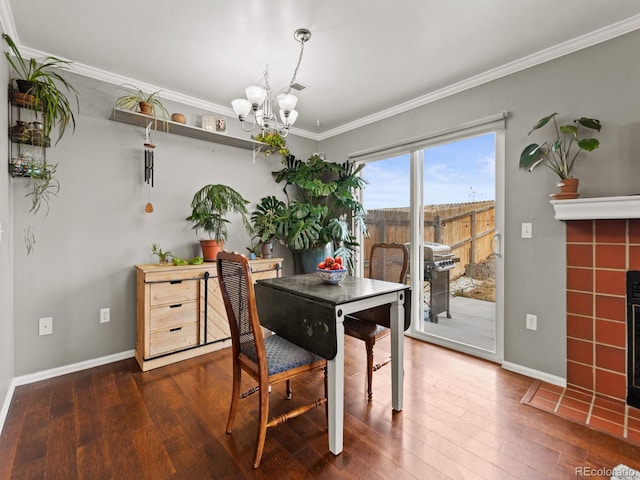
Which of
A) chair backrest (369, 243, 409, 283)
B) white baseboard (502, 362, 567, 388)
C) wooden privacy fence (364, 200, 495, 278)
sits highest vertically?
wooden privacy fence (364, 200, 495, 278)

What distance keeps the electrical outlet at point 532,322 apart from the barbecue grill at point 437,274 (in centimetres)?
77

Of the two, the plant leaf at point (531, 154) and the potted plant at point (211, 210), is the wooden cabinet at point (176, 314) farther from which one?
the plant leaf at point (531, 154)

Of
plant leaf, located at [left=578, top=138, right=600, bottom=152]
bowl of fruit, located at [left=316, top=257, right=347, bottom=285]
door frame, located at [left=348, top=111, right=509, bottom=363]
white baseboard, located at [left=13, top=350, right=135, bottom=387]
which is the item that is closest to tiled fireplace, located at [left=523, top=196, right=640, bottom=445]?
plant leaf, located at [left=578, top=138, right=600, bottom=152]

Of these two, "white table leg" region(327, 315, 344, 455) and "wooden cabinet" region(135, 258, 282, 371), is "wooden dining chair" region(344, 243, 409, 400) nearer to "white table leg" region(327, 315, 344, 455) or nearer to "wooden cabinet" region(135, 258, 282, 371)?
"white table leg" region(327, 315, 344, 455)

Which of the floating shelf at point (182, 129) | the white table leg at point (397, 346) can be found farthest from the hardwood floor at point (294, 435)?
the floating shelf at point (182, 129)

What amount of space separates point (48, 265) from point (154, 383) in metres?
1.22

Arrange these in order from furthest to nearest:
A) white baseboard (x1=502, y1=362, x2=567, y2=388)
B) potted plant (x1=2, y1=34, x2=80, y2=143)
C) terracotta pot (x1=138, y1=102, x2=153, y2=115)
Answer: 1. terracotta pot (x1=138, y1=102, x2=153, y2=115)
2. white baseboard (x1=502, y1=362, x2=567, y2=388)
3. potted plant (x1=2, y1=34, x2=80, y2=143)

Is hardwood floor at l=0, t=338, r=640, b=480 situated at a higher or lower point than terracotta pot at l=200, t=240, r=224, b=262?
lower

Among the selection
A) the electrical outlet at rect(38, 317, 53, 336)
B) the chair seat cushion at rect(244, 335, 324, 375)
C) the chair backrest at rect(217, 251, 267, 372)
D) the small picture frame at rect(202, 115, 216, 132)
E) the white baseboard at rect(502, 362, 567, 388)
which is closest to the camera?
the chair backrest at rect(217, 251, 267, 372)

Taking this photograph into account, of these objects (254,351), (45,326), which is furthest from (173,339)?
(254,351)

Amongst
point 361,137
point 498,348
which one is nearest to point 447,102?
point 361,137

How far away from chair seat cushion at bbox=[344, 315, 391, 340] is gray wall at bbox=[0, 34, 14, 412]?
2069mm

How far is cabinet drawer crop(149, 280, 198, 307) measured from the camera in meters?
2.43

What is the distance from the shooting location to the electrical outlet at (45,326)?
2.29 m
